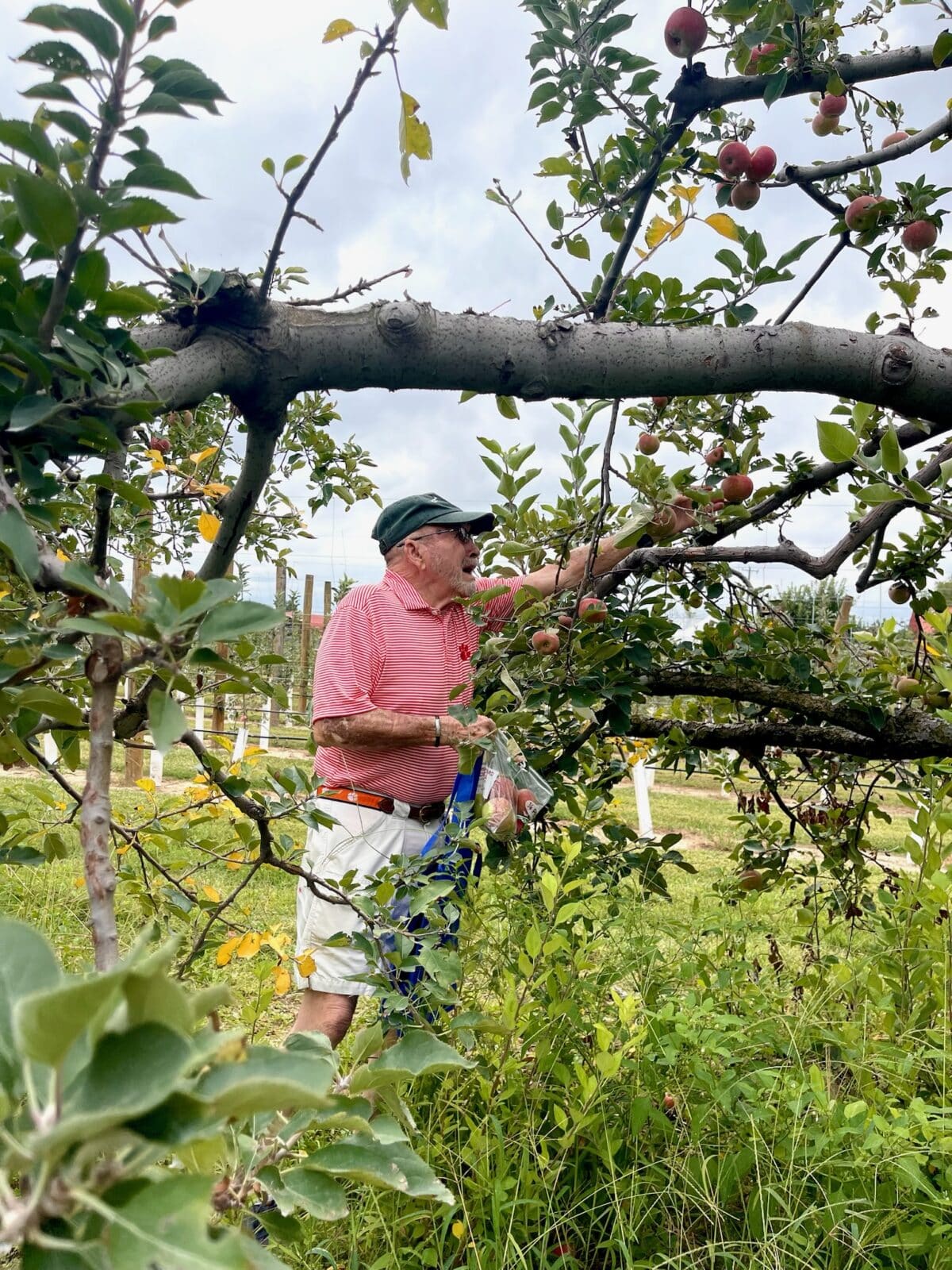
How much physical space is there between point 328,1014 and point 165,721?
7.34 ft

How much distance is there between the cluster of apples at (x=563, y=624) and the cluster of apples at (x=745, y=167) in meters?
0.88

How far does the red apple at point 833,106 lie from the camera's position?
2.07m

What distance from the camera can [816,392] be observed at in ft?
4.92

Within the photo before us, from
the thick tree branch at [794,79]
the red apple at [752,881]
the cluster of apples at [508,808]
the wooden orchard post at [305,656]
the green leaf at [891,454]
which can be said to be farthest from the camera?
the wooden orchard post at [305,656]

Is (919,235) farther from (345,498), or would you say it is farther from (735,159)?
(345,498)

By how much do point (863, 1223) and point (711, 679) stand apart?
118 cm

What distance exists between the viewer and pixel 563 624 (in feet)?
6.24

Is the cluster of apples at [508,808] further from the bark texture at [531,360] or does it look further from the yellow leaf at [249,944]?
the bark texture at [531,360]

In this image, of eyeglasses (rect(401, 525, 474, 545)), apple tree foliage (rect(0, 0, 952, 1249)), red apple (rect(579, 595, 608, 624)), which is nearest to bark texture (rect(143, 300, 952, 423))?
apple tree foliage (rect(0, 0, 952, 1249))

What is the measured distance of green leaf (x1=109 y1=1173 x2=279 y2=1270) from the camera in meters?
0.29

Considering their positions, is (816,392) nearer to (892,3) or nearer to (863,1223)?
(892,3)

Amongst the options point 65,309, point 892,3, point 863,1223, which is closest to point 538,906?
point 863,1223

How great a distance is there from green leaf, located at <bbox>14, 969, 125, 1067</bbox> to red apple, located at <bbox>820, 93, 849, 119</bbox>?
2446 mm

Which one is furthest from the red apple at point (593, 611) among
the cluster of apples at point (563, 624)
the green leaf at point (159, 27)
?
the green leaf at point (159, 27)
